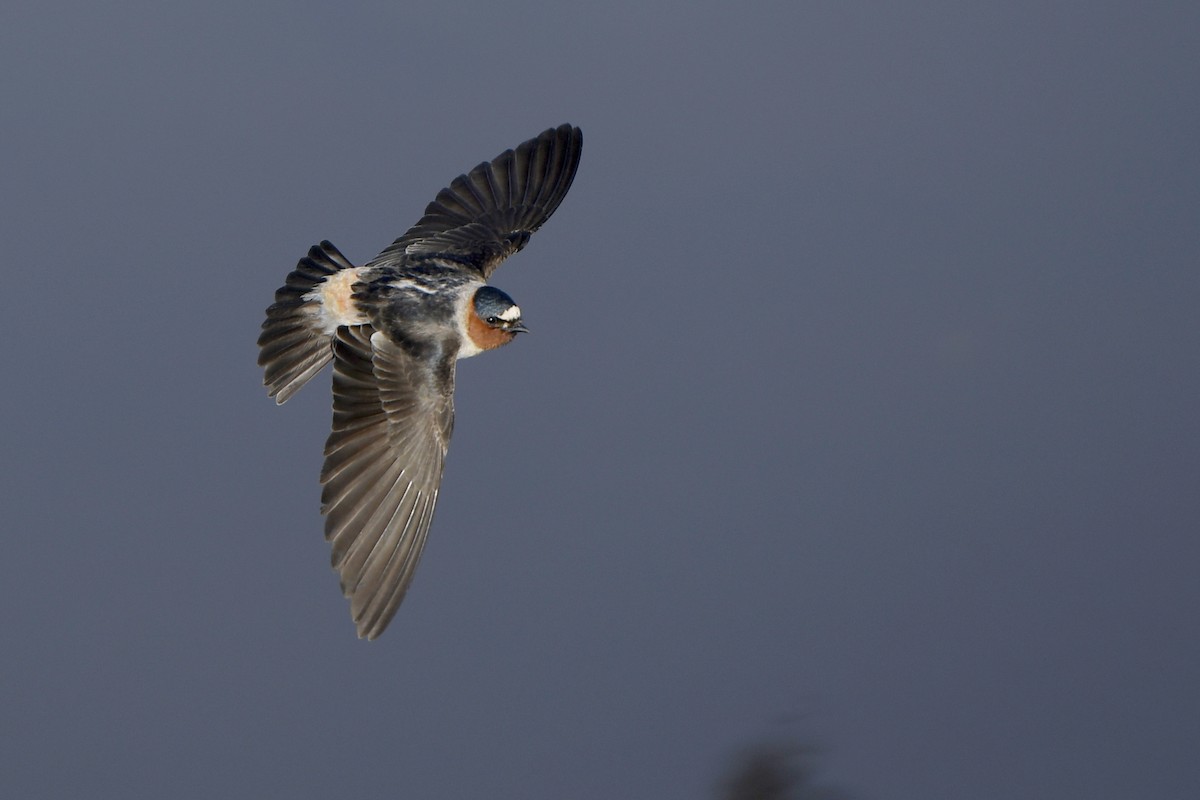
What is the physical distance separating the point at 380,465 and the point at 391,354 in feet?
1.16

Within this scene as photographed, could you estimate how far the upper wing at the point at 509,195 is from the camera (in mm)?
5758

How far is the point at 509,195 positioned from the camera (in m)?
5.89

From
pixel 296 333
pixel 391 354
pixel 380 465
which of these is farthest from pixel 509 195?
pixel 380 465

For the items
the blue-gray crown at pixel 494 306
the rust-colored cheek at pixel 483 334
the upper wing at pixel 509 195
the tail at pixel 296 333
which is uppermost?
the upper wing at pixel 509 195

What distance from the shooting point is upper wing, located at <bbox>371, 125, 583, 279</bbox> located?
576 centimetres

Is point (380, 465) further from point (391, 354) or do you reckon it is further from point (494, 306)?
point (494, 306)

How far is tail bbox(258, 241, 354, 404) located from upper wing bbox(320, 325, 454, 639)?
1.08 feet

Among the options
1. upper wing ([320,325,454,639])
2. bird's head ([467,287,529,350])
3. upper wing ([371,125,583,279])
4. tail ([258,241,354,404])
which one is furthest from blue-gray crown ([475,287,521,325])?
upper wing ([371,125,583,279])

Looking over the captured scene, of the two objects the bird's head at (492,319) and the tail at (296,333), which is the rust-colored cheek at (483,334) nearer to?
the bird's head at (492,319)

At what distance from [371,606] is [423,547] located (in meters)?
0.25

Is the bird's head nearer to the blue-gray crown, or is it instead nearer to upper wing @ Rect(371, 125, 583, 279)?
the blue-gray crown

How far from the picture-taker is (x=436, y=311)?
5020 mm

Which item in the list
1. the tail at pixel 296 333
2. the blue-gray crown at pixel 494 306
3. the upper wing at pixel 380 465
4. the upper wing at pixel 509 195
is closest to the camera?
the upper wing at pixel 380 465

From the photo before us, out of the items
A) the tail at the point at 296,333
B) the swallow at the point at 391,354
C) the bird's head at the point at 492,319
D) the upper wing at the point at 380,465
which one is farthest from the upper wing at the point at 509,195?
the upper wing at the point at 380,465
